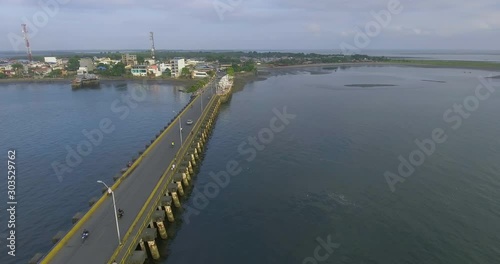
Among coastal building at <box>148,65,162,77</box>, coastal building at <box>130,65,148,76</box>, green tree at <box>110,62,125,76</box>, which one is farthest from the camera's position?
coastal building at <box>130,65,148,76</box>

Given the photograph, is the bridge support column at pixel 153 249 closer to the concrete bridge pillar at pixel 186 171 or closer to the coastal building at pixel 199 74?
the concrete bridge pillar at pixel 186 171

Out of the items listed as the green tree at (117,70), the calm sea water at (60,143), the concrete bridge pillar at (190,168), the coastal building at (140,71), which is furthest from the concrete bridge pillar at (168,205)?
the green tree at (117,70)

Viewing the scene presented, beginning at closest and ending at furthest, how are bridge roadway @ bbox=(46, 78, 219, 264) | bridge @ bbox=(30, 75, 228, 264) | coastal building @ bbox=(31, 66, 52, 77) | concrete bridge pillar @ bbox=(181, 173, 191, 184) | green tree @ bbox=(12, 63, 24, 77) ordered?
bridge roadway @ bbox=(46, 78, 219, 264) < bridge @ bbox=(30, 75, 228, 264) < concrete bridge pillar @ bbox=(181, 173, 191, 184) < green tree @ bbox=(12, 63, 24, 77) < coastal building @ bbox=(31, 66, 52, 77)

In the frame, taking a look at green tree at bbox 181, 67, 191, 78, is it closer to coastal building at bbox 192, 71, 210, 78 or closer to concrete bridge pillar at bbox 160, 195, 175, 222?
coastal building at bbox 192, 71, 210, 78

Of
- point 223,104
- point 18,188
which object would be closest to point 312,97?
point 223,104

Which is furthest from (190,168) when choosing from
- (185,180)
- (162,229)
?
(162,229)

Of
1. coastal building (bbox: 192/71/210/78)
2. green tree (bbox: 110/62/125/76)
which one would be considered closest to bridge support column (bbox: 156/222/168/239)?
coastal building (bbox: 192/71/210/78)

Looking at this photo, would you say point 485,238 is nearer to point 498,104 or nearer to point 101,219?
point 101,219
